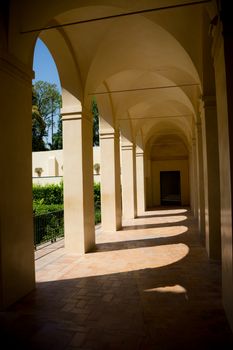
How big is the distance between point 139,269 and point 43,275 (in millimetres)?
2055

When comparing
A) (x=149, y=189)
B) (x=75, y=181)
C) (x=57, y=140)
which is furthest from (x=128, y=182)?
(x=57, y=140)

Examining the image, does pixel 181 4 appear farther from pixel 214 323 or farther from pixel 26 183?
pixel 214 323

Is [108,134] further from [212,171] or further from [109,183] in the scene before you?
[212,171]

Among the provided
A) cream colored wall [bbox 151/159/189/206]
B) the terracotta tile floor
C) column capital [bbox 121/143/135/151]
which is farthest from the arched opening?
the terracotta tile floor

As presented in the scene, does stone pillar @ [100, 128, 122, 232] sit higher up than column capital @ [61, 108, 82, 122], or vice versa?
column capital @ [61, 108, 82, 122]

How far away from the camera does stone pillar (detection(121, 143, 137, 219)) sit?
15820 mm

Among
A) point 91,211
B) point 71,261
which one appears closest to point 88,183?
point 91,211

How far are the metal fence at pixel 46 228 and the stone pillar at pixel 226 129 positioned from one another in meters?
6.47

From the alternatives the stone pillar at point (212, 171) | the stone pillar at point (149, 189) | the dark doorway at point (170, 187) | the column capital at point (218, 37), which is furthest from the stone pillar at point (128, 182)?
the dark doorway at point (170, 187)

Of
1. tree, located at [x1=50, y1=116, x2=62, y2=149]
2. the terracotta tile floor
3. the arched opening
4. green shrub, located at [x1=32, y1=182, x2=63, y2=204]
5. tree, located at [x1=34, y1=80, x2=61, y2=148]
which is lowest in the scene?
the terracotta tile floor

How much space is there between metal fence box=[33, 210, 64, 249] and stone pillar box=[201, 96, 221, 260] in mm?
5149

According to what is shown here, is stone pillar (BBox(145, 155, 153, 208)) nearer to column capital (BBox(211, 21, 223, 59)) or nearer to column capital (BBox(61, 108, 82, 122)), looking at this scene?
column capital (BBox(61, 108, 82, 122))

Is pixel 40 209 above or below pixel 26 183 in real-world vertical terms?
below

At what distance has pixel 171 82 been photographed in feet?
34.6
